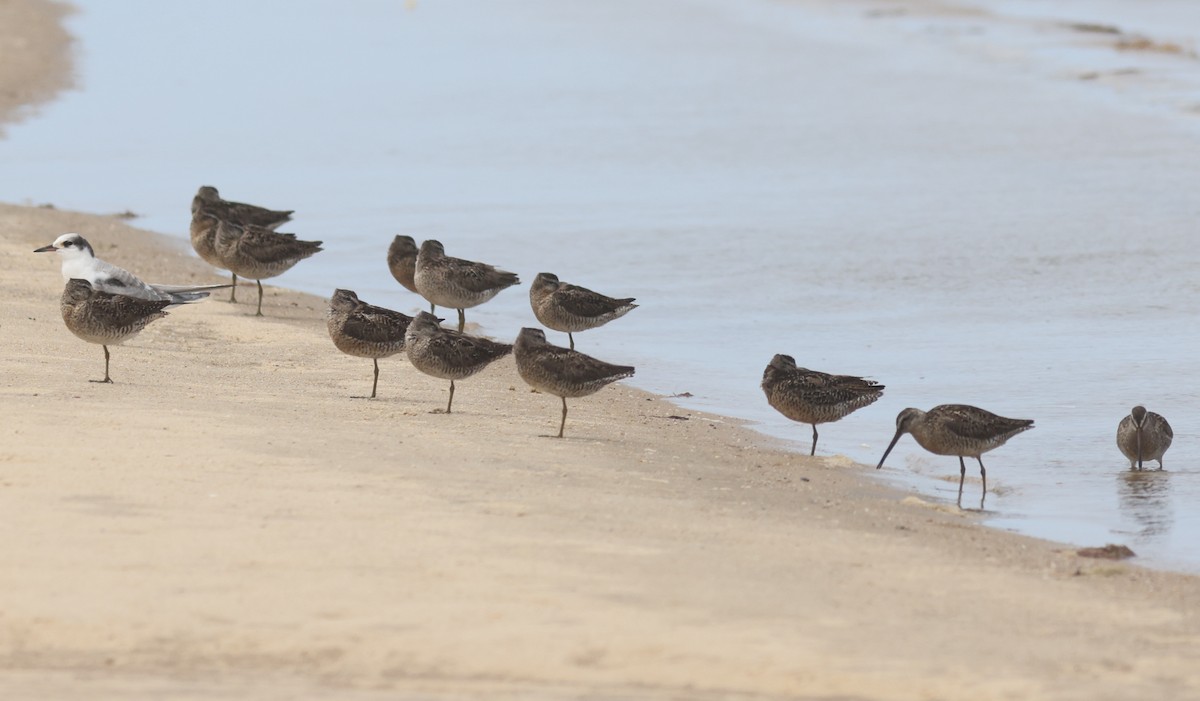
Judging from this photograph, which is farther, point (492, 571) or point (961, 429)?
point (961, 429)

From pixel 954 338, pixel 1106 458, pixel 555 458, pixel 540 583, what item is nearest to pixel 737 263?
pixel 954 338

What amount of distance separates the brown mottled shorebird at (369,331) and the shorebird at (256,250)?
3213mm

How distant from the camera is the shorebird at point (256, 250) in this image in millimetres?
14172

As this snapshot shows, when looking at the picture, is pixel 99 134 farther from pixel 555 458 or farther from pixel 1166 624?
pixel 1166 624

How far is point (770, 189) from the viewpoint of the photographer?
810 inches

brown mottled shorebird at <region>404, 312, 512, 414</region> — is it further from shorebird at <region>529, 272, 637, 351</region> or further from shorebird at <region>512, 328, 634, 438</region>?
shorebird at <region>529, 272, 637, 351</region>

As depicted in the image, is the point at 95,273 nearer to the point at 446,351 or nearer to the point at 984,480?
the point at 446,351

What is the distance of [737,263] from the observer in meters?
16.6

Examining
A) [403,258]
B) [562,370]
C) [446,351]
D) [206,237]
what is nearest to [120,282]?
[206,237]

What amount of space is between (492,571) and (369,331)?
4308 mm

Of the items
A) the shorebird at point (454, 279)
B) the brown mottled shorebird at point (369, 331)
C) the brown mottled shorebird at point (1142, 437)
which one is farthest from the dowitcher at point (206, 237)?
the brown mottled shorebird at point (1142, 437)

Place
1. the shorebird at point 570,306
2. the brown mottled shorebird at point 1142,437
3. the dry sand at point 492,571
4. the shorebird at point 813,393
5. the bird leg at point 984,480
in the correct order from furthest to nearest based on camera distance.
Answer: the shorebird at point 570,306
the shorebird at point 813,393
the brown mottled shorebird at point 1142,437
the bird leg at point 984,480
the dry sand at point 492,571

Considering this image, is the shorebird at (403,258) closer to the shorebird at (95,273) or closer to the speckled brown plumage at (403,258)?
the speckled brown plumage at (403,258)

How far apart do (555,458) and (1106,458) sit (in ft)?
11.5
